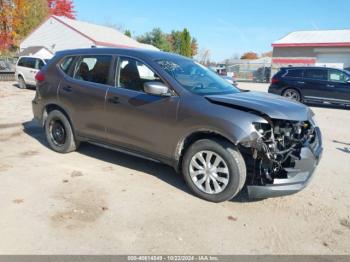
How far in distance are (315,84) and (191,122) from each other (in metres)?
11.5

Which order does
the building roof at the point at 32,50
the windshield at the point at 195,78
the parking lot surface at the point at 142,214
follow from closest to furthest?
the parking lot surface at the point at 142,214
the windshield at the point at 195,78
the building roof at the point at 32,50

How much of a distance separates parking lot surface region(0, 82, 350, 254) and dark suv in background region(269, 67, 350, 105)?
29.5 feet

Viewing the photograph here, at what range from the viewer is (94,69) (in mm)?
5676

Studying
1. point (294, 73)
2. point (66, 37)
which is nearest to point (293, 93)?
point (294, 73)

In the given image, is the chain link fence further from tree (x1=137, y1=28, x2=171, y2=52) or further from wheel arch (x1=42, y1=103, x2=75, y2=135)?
wheel arch (x1=42, y1=103, x2=75, y2=135)

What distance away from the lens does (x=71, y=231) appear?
11.9ft

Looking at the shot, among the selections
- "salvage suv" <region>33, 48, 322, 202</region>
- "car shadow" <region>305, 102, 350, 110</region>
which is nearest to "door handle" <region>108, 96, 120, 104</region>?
"salvage suv" <region>33, 48, 322, 202</region>

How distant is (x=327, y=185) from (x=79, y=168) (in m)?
3.71

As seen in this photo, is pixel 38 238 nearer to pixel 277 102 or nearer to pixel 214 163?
pixel 214 163

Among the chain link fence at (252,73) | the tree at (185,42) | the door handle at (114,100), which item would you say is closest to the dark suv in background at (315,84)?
the door handle at (114,100)

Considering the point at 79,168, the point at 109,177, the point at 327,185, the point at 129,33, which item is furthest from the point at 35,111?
the point at 129,33

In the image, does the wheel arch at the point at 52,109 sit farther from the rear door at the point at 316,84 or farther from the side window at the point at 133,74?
the rear door at the point at 316,84

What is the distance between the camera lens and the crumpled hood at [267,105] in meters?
4.14

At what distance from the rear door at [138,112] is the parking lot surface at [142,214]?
568mm
